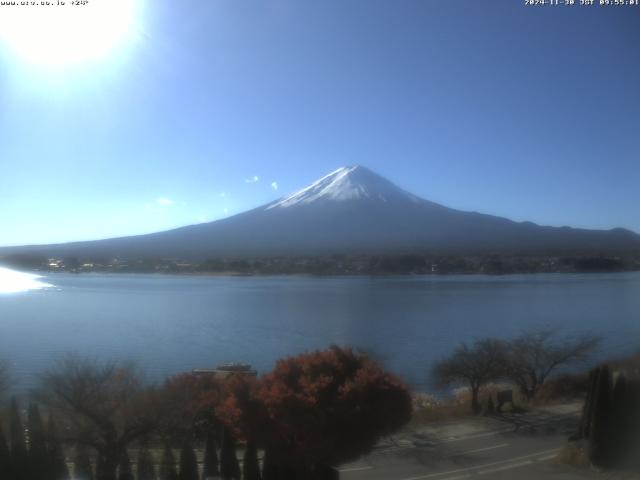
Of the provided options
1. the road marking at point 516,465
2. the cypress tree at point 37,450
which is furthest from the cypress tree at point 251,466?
the road marking at point 516,465

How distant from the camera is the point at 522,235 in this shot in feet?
109

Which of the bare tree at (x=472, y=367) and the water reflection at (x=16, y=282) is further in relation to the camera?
the water reflection at (x=16, y=282)

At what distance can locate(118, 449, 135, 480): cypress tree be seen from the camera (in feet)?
17.7

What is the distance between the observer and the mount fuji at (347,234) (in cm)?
2912

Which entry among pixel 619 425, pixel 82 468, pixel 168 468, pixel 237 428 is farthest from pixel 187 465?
pixel 619 425

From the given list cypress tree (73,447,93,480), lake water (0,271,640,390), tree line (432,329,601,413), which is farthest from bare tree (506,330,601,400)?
cypress tree (73,447,93,480)

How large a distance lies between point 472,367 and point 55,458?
6.94 meters

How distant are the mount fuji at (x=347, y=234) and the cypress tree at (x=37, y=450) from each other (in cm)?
2124

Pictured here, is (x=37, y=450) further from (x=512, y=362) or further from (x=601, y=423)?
(x=512, y=362)

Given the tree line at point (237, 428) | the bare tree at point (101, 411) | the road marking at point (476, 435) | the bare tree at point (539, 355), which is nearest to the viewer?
the tree line at point (237, 428)

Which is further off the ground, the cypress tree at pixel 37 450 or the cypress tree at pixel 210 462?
the cypress tree at pixel 37 450

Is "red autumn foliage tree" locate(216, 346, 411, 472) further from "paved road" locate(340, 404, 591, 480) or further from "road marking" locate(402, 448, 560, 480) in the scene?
"paved road" locate(340, 404, 591, 480)

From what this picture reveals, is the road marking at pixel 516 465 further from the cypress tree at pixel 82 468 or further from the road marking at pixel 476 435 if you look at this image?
the cypress tree at pixel 82 468

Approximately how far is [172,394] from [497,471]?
308 centimetres
